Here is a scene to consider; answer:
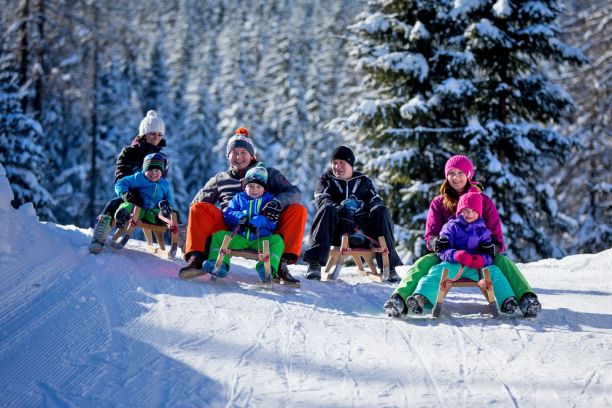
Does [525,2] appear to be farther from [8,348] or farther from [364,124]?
[8,348]

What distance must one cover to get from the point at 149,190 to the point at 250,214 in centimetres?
166

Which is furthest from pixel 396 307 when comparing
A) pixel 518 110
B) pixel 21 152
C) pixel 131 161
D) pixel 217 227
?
pixel 21 152

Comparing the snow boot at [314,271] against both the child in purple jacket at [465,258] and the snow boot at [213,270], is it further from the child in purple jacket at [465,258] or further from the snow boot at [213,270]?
the child in purple jacket at [465,258]

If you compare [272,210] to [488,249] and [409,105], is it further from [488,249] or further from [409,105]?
[409,105]

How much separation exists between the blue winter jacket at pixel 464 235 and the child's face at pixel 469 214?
29 mm

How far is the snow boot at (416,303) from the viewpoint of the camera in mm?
4293

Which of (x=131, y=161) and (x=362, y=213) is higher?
(x=131, y=161)

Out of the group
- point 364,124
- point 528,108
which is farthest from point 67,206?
point 528,108

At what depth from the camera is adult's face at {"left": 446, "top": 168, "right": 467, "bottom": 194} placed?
16.6 ft

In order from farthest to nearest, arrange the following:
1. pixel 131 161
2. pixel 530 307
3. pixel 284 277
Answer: pixel 131 161 < pixel 284 277 < pixel 530 307

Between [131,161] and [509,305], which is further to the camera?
[131,161]

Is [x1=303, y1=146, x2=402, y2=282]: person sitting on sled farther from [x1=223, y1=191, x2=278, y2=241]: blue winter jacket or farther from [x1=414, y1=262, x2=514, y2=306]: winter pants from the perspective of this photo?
[x1=414, y1=262, x2=514, y2=306]: winter pants

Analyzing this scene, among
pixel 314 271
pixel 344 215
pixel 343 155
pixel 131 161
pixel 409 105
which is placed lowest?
pixel 314 271

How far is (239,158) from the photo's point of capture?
19.1 feet
